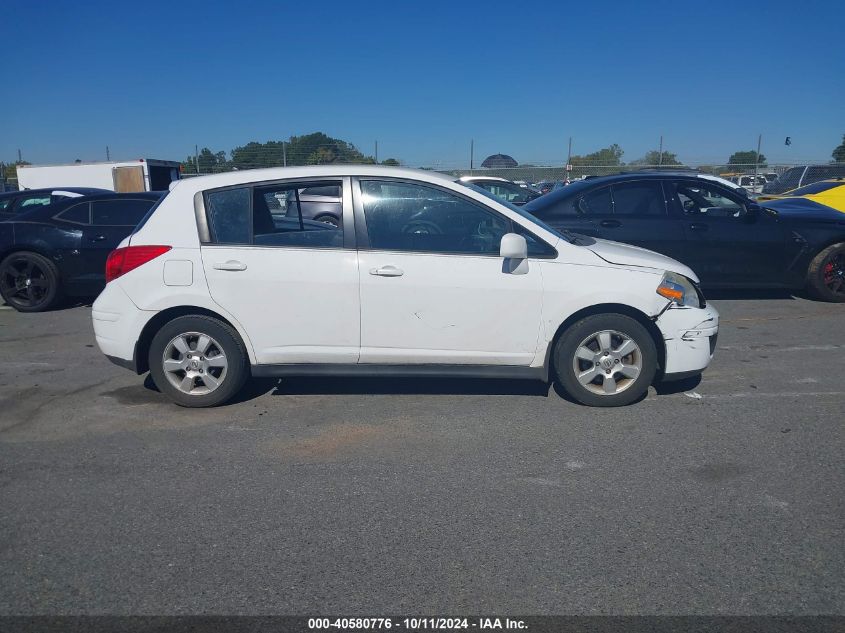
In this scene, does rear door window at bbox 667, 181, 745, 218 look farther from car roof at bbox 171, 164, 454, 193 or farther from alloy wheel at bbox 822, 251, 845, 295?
car roof at bbox 171, 164, 454, 193

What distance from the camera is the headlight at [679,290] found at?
4781mm

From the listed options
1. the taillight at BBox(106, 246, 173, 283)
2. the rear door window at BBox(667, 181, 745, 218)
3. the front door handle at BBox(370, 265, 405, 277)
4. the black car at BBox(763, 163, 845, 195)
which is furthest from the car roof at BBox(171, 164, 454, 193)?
the black car at BBox(763, 163, 845, 195)

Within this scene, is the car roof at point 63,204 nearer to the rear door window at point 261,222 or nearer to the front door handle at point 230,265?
the rear door window at point 261,222

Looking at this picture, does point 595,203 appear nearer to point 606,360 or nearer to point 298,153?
point 606,360

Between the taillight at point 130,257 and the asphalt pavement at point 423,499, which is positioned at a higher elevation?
the taillight at point 130,257

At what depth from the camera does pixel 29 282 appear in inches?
337

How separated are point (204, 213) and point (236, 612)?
3017 millimetres

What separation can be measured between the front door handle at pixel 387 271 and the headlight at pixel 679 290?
1809 mm

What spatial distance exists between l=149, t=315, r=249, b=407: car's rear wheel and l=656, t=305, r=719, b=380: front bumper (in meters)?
2.98

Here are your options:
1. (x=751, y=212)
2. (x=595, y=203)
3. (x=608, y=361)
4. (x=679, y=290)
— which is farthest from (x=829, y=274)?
(x=608, y=361)

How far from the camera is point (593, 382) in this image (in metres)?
4.85

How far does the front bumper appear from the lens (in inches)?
188

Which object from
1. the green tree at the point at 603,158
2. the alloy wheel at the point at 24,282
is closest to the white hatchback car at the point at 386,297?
the alloy wheel at the point at 24,282

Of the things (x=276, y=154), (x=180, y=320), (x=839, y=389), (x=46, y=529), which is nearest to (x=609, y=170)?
(x=276, y=154)
